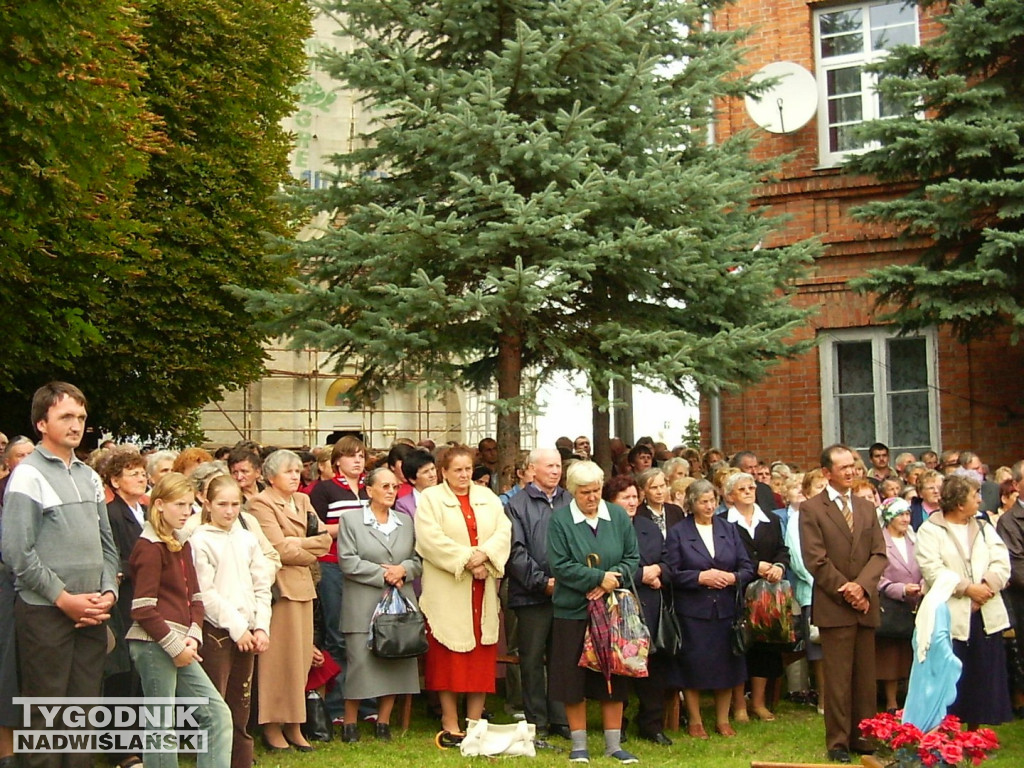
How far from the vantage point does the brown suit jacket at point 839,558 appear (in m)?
8.77

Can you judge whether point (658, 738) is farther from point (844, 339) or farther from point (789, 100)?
point (789, 100)

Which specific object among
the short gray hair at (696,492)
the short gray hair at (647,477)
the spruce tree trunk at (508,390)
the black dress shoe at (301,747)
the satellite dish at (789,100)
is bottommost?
the black dress shoe at (301,747)

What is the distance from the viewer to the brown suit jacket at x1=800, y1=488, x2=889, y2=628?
8.77 metres

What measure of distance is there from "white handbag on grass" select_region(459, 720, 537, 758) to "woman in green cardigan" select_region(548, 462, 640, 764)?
305 millimetres

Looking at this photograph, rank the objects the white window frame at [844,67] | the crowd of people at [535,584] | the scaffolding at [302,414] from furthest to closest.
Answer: the scaffolding at [302,414], the white window frame at [844,67], the crowd of people at [535,584]

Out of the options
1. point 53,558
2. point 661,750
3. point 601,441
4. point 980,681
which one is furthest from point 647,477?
point 601,441

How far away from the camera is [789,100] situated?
56.7 ft

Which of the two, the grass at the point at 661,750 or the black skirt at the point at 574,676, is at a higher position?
the black skirt at the point at 574,676

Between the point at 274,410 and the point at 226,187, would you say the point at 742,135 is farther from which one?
the point at 274,410

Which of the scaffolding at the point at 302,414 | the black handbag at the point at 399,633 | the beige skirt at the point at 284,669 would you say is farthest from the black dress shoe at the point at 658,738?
the scaffolding at the point at 302,414

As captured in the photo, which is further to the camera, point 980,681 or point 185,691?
point 980,681

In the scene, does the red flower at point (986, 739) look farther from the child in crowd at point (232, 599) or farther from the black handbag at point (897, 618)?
the child in crowd at point (232, 599)

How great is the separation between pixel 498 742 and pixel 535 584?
47.4 inches

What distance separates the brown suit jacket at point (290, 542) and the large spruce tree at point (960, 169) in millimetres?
8405
